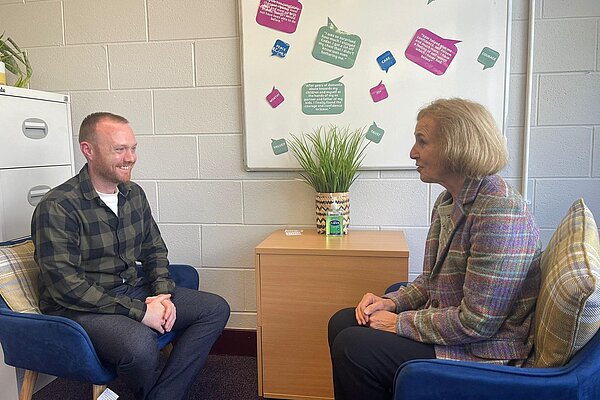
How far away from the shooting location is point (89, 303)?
1.63 m

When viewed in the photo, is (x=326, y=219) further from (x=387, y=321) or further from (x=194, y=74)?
(x=194, y=74)

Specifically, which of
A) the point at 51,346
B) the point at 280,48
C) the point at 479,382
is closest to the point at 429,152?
the point at 479,382

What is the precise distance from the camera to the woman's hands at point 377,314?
4.82 ft

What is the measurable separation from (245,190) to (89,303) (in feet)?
3.07

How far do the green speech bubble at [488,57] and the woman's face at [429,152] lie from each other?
845mm

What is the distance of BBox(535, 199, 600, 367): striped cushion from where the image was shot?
1.06 meters

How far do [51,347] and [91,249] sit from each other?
14.9 inches

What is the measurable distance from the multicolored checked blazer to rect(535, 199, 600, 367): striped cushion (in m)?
0.06

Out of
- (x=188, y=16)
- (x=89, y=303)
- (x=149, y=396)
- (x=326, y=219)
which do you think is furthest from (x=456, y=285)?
(x=188, y=16)

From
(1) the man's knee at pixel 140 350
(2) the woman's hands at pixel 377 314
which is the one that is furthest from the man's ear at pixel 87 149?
(2) the woman's hands at pixel 377 314

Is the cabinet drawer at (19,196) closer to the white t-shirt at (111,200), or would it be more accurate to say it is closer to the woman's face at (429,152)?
the white t-shirt at (111,200)

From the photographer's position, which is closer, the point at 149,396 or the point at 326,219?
the point at 149,396

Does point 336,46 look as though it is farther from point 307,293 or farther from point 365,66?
point 307,293

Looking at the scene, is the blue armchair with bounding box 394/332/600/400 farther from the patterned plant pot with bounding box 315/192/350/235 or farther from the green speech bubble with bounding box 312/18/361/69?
the green speech bubble with bounding box 312/18/361/69
